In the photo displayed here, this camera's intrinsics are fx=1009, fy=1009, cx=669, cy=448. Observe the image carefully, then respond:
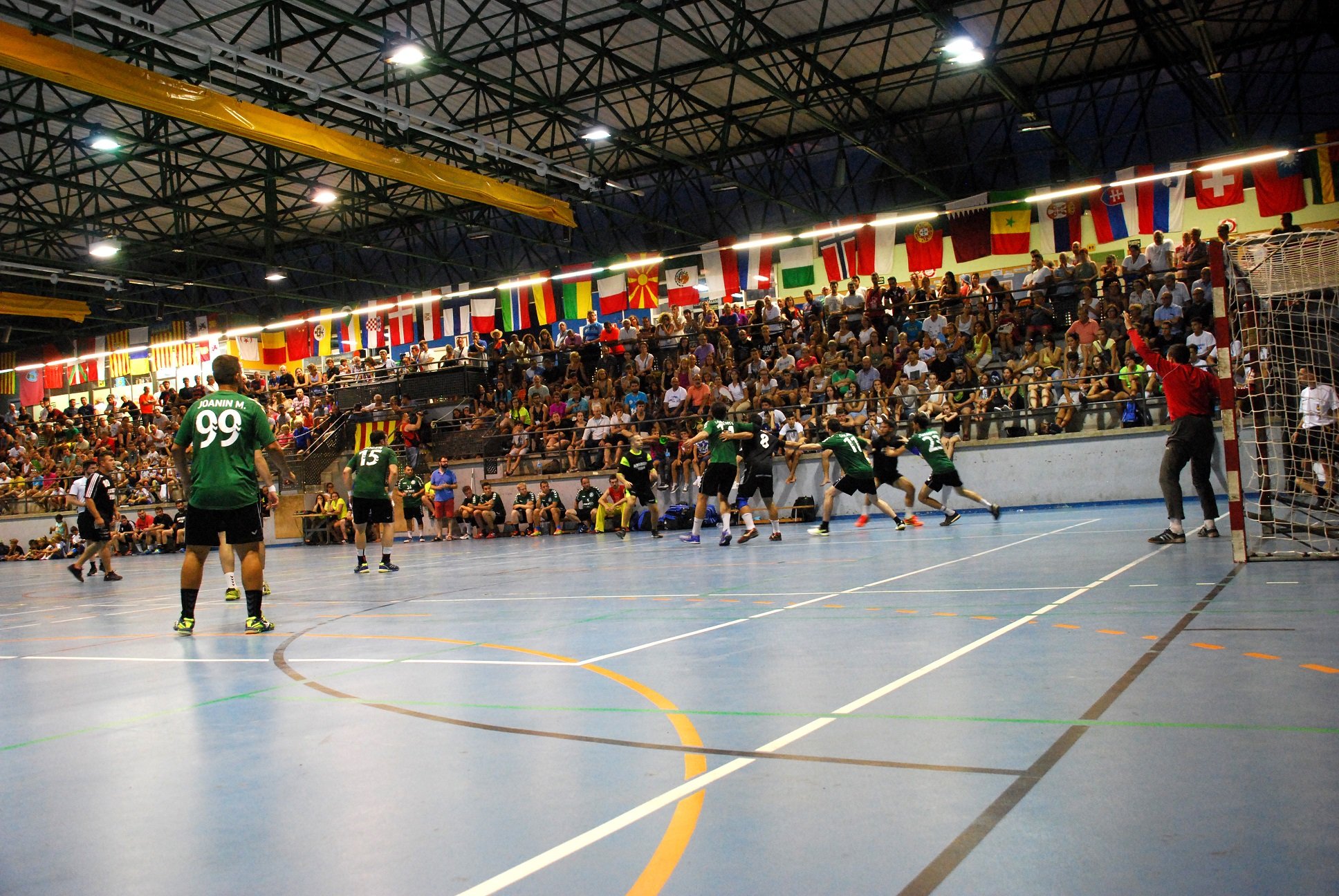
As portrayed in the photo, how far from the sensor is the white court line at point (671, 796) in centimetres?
246

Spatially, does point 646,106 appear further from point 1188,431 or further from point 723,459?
point 1188,431

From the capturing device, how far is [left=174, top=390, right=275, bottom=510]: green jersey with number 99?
7.78 metres

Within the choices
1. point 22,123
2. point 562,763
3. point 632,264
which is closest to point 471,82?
point 632,264

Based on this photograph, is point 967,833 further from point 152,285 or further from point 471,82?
point 152,285

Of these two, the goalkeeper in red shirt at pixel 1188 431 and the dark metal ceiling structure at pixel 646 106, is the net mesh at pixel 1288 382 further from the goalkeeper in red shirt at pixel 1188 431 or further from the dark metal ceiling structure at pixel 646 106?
the dark metal ceiling structure at pixel 646 106

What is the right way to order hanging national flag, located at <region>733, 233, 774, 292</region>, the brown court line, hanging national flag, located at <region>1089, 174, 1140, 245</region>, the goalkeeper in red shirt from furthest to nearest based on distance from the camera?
hanging national flag, located at <region>733, 233, 774, 292</region> < hanging national flag, located at <region>1089, 174, 1140, 245</region> < the goalkeeper in red shirt < the brown court line

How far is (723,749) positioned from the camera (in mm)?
3510

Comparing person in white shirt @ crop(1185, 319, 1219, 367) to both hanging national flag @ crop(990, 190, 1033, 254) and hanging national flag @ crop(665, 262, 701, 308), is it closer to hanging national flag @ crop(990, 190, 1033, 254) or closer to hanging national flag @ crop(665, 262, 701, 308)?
hanging national flag @ crop(990, 190, 1033, 254)

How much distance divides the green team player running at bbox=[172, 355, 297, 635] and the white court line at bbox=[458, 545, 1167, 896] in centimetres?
520

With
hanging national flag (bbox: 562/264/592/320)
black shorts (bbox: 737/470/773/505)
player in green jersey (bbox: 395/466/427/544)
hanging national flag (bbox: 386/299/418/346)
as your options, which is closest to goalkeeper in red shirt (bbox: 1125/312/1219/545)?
black shorts (bbox: 737/470/773/505)

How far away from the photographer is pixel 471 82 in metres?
23.5

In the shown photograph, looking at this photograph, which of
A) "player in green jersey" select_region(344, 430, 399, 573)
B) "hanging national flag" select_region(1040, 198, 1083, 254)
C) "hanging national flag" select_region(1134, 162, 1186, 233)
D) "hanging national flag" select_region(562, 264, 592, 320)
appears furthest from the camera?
"hanging national flag" select_region(562, 264, 592, 320)

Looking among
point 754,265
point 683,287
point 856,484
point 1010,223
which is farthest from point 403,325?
point 856,484

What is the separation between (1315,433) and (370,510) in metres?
12.2
